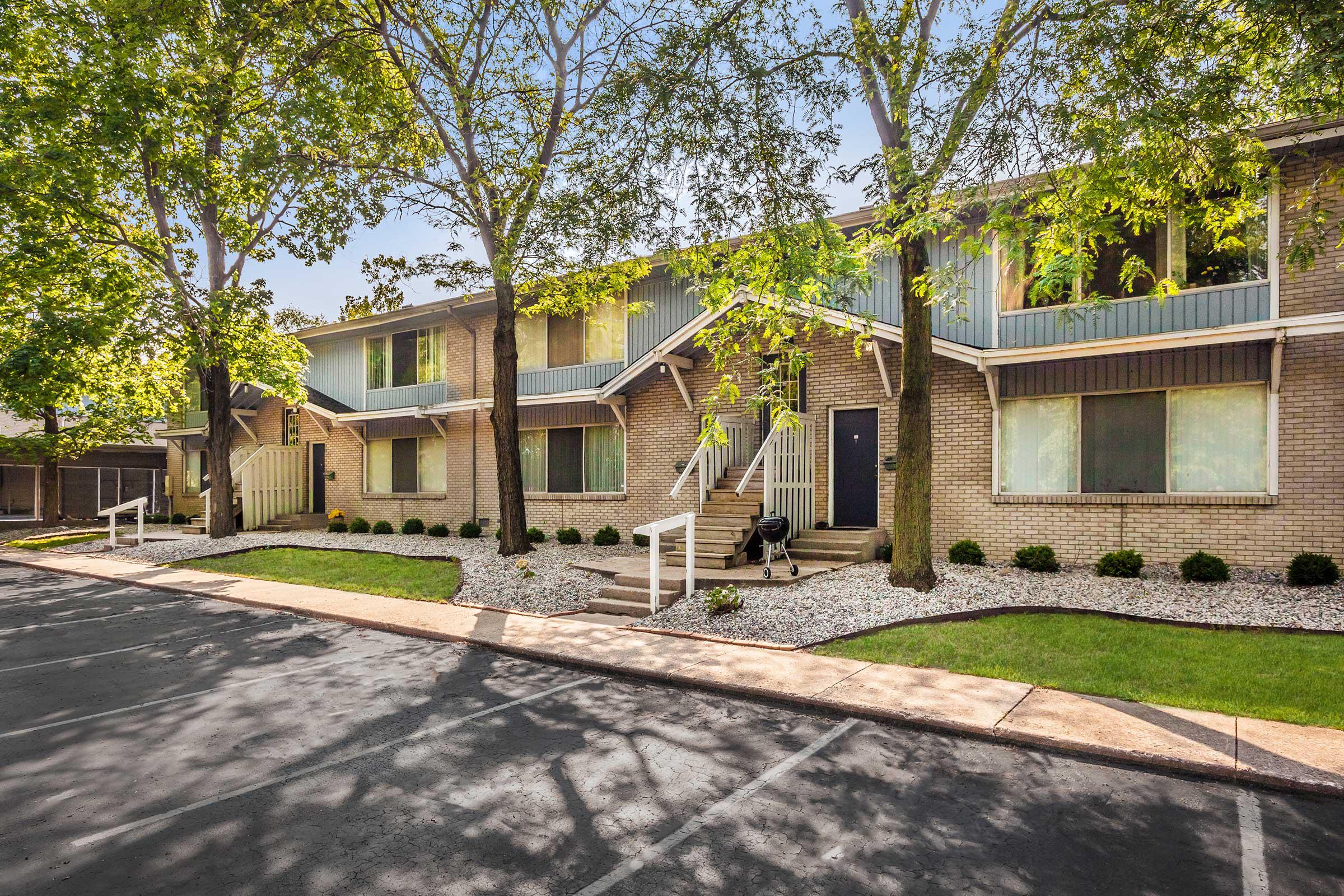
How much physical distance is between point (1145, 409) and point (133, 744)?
511 inches

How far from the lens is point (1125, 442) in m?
11.6

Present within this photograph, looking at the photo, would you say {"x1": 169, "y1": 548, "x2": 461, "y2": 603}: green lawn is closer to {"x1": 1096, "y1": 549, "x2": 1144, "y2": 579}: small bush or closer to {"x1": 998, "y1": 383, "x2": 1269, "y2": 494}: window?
{"x1": 998, "y1": 383, "x2": 1269, "y2": 494}: window

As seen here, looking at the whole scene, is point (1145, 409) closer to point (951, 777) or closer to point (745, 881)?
point (951, 777)

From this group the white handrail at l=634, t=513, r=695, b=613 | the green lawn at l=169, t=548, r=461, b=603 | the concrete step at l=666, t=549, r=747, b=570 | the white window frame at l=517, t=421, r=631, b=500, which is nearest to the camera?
the white handrail at l=634, t=513, r=695, b=613

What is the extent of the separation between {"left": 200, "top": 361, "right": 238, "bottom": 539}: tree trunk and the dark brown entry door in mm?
15480

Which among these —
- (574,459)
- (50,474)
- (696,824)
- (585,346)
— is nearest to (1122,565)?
(696,824)

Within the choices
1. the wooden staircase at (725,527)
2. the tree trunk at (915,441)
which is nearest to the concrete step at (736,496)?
the wooden staircase at (725,527)

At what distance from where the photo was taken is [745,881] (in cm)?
348

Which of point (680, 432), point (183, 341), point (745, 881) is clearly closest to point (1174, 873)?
point (745, 881)

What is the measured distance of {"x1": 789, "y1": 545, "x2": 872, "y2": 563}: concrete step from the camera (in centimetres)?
1213

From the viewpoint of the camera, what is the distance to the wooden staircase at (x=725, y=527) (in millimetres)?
11664

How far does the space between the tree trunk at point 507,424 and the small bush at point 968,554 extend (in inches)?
305

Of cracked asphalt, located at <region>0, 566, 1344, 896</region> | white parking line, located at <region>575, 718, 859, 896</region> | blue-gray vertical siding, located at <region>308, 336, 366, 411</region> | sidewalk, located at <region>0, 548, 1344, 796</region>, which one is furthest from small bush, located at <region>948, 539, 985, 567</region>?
blue-gray vertical siding, located at <region>308, 336, 366, 411</region>

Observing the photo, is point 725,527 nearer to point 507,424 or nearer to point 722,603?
point 722,603
